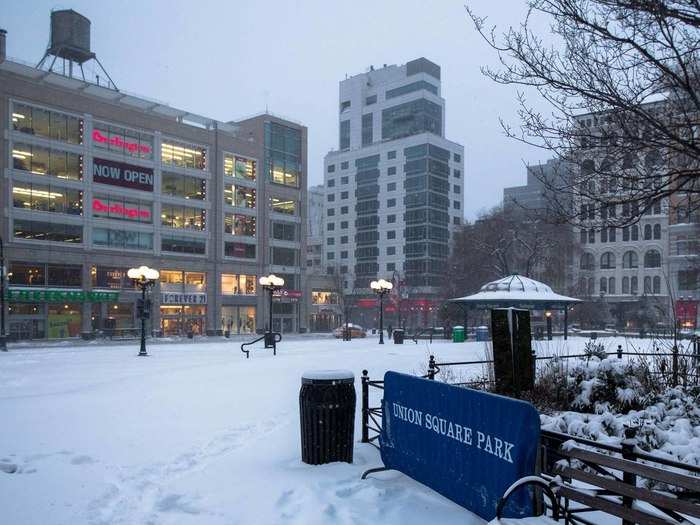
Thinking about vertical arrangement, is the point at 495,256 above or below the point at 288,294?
above

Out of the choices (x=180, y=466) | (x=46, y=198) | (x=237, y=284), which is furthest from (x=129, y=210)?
(x=180, y=466)

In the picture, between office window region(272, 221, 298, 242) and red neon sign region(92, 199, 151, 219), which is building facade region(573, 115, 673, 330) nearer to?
office window region(272, 221, 298, 242)

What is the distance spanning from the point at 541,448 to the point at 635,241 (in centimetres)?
7652

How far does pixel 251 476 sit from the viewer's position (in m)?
7.39

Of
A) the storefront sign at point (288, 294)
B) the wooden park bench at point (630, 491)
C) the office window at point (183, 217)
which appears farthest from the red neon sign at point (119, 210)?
the wooden park bench at point (630, 491)

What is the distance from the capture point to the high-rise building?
96562 millimetres

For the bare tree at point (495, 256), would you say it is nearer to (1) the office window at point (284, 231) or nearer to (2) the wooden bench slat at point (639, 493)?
(1) the office window at point (284, 231)

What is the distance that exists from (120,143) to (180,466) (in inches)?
2051

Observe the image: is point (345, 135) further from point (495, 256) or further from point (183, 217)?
point (495, 256)

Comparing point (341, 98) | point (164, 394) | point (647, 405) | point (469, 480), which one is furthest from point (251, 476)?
point (341, 98)

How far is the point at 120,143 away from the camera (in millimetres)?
53906

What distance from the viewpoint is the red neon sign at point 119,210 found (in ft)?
171

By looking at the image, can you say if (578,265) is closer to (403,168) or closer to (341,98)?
(403,168)

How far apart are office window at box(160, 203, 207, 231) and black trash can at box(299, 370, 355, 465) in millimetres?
53211
